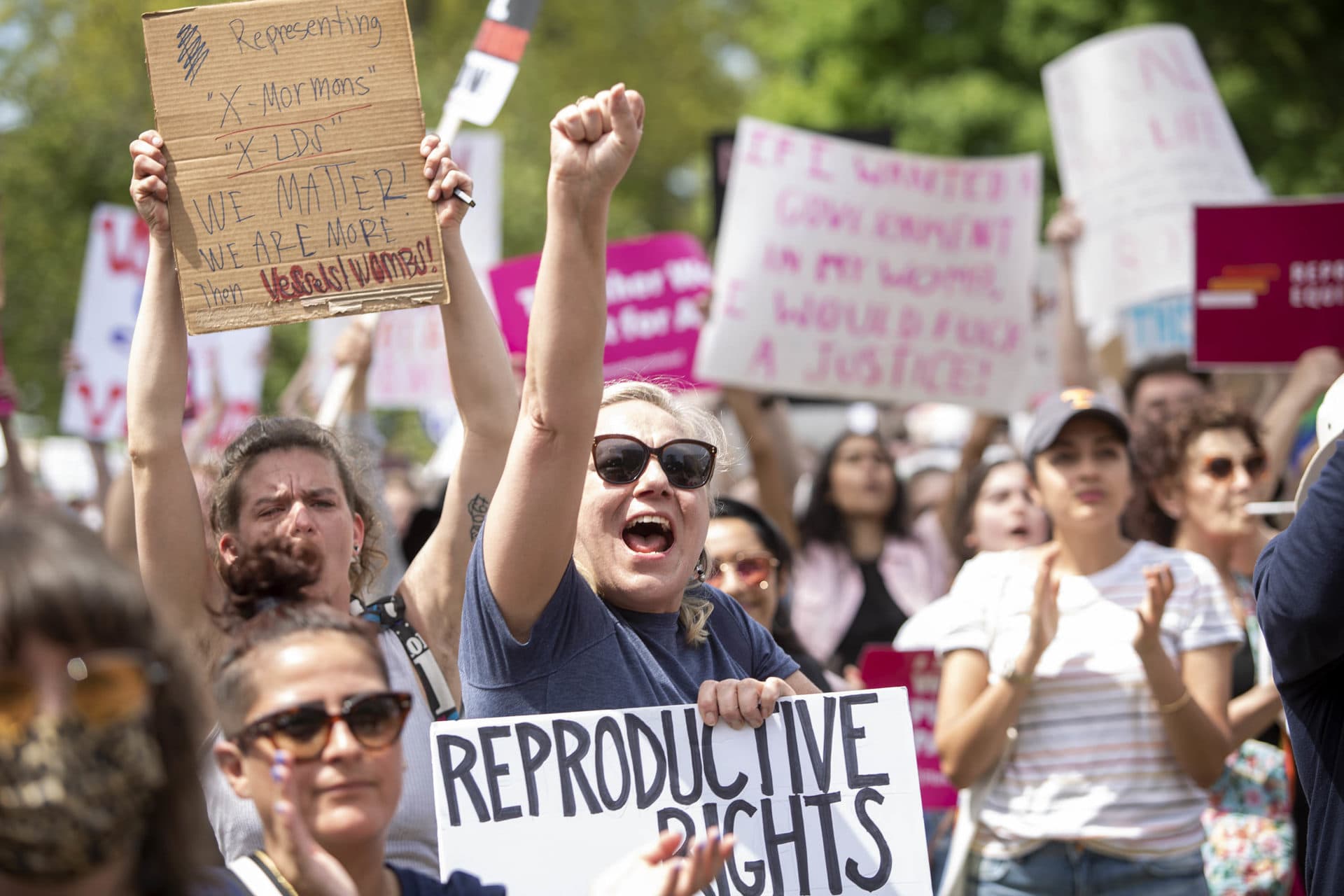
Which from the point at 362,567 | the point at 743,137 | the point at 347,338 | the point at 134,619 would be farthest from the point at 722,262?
the point at 134,619

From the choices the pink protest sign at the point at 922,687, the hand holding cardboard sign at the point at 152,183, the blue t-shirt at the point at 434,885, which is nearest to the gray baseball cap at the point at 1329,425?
the blue t-shirt at the point at 434,885

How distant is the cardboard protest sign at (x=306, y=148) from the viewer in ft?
9.59

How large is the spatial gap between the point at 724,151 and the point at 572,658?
519cm

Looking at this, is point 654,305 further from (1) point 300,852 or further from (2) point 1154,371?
(1) point 300,852

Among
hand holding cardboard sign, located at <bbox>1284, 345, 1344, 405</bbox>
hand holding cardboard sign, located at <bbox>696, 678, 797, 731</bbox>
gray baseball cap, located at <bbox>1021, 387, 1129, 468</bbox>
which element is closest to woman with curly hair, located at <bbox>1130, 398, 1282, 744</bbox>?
gray baseball cap, located at <bbox>1021, 387, 1129, 468</bbox>

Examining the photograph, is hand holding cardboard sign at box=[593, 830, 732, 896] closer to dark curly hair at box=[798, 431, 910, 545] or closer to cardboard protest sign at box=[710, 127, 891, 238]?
dark curly hair at box=[798, 431, 910, 545]

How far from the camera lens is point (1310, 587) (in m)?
2.32

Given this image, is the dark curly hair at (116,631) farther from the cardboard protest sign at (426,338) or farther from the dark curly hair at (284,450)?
the cardboard protest sign at (426,338)

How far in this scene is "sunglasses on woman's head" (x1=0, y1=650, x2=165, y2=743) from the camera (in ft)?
4.55

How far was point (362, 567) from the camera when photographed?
10.2 feet

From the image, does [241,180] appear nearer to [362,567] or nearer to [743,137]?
[362,567]

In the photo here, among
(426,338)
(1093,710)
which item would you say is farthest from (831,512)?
(426,338)

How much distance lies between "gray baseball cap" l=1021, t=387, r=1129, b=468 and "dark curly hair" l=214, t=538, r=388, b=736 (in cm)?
219

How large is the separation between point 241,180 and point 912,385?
397 centimetres
